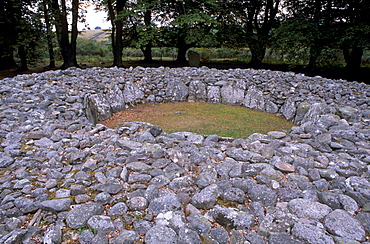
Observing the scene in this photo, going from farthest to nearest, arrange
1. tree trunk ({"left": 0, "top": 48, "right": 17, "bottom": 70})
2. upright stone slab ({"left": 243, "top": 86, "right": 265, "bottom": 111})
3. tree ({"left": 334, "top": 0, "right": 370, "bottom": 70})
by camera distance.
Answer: tree trunk ({"left": 0, "top": 48, "right": 17, "bottom": 70}), tree ({"left": 334, "top": 0, "right": 370, "bottom": 70}), upright stone slab ({"left": 243, "top": 86, "right": 265, "bottom": 111})

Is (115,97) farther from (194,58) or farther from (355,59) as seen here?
(355,59)

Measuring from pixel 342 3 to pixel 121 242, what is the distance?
48.2ft

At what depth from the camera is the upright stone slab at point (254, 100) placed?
866 centimetres

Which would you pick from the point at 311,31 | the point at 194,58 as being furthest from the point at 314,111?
the point at 194,58

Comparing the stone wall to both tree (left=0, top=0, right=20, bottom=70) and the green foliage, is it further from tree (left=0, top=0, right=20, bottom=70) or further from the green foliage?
the green foliage

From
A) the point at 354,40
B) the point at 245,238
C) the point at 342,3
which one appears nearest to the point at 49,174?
the point at 245,238

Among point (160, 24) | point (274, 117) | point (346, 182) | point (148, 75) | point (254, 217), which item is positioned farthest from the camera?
point (160, 24)

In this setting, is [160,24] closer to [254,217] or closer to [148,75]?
[148,75]

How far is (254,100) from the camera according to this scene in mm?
8742

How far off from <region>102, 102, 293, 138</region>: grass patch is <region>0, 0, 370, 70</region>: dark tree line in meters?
5.69

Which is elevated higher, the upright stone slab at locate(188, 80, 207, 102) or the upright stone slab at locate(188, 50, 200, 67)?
the upright stone slab at locate(188, 50, 200, 67)

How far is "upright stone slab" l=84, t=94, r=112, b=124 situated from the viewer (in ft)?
21.7

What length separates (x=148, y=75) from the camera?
31.1 ft

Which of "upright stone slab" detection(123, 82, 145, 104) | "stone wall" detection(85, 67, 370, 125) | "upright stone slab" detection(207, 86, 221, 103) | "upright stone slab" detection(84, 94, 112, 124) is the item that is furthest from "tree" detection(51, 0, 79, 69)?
"upright stone slab" detection(207, 86, 221, 103)
